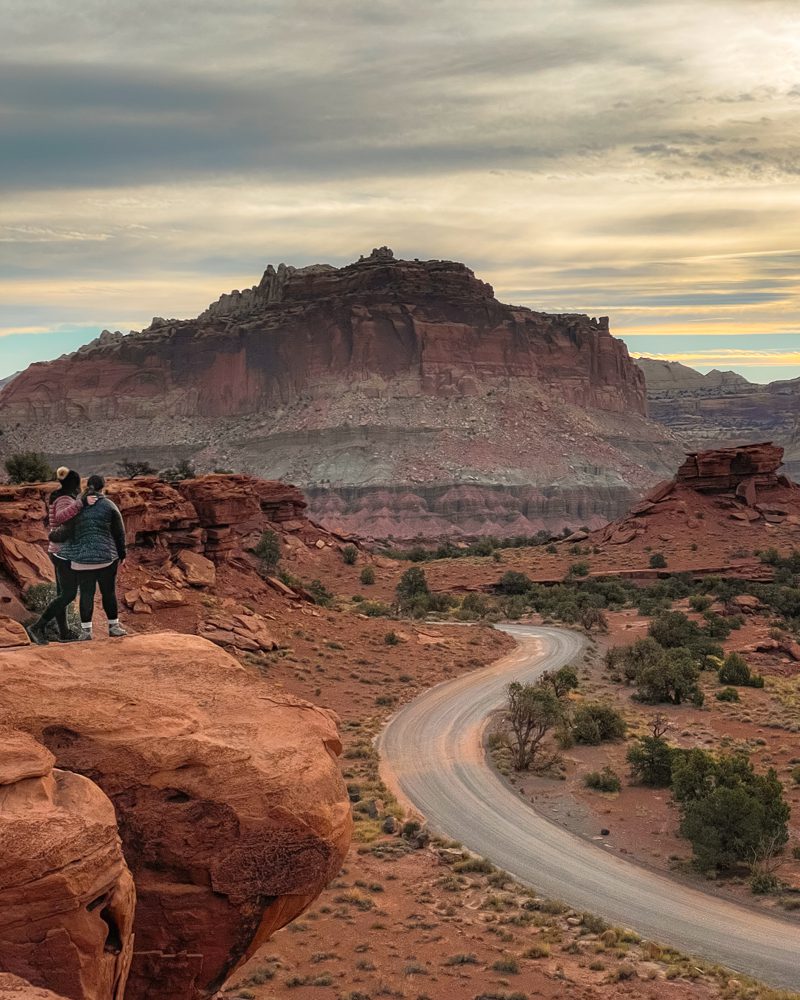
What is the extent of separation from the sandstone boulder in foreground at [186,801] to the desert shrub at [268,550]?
4827cm

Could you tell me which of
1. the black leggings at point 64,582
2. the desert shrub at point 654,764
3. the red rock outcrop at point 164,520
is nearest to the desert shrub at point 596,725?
the desert shrub at point 654,764

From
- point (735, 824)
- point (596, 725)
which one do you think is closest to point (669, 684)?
point (596, 725)

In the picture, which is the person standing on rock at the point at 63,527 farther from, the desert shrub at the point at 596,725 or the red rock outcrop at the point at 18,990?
the desert shrub at the point at 596,725

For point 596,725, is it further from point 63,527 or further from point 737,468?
point 737,468

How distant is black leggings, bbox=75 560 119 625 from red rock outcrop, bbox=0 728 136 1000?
3.38 metres

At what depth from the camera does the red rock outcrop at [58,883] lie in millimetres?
6852

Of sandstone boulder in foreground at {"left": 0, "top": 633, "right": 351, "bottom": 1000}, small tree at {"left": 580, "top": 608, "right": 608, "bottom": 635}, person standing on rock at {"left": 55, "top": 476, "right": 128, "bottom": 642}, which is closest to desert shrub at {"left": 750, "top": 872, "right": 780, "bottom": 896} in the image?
sandstone boulder in foreground at {"left": 0, "top": 633, "right": 351, "bottom": 1000}

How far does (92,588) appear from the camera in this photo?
440 inches

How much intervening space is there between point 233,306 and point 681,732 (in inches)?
6643

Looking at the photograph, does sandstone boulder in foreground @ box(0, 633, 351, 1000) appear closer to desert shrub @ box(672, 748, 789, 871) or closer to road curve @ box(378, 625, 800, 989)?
road curve @ box(378, 625, 800, 989)

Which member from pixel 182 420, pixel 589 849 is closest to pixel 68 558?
pixel 589 849

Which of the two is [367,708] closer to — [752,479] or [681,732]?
[681,732]

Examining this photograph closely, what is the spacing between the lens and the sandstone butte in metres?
144

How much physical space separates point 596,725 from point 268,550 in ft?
114
